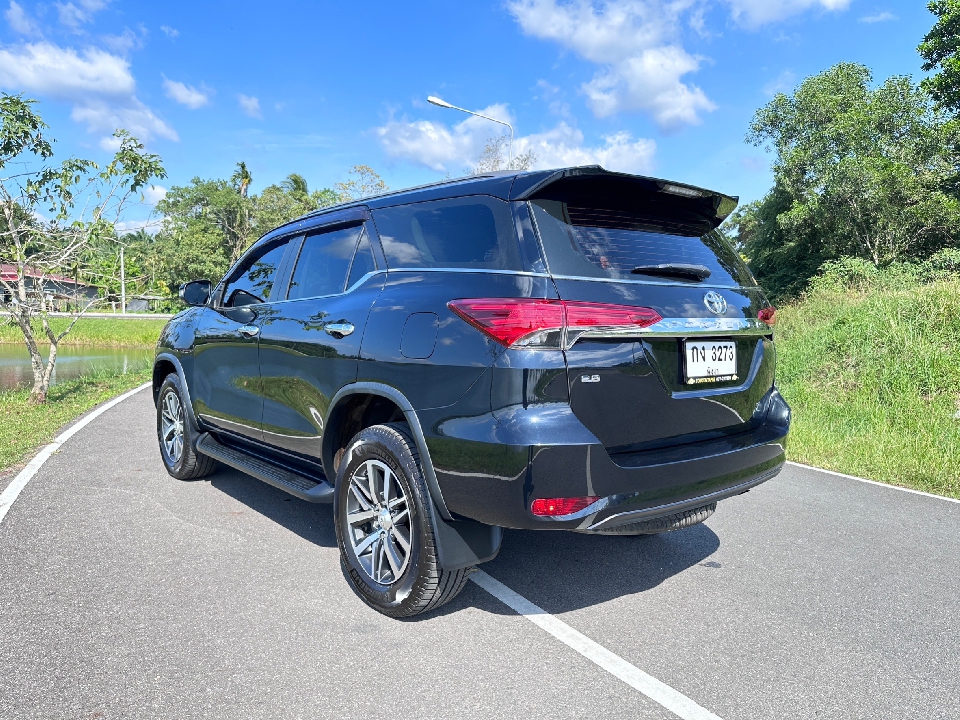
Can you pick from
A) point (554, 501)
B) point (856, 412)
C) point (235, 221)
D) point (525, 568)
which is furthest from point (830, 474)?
point (235, 221)

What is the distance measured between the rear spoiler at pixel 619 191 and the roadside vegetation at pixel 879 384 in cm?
384

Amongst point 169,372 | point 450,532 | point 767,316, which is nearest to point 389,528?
point 450,532

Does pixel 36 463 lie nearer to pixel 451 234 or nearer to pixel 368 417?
pixel 368 417

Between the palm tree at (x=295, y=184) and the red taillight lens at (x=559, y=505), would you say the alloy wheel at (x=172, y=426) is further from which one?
Result: the palm tree at (x=295, y=184)

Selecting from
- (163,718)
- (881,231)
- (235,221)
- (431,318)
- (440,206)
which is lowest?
(163,718)

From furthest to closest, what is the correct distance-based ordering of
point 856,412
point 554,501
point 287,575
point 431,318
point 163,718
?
point 856,412 → point 287,575 → point 431,318 → point 554,501 → point 163,718

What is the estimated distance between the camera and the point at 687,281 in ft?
10.2

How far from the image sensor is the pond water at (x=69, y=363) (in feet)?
55.7

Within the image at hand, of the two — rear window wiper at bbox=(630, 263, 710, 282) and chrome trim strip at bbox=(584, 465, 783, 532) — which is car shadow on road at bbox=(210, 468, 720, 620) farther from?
rear window wiper at bbox=(630, 263, 710, 282)

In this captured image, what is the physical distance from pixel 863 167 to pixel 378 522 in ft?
69.7

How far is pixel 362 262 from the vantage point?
362cm

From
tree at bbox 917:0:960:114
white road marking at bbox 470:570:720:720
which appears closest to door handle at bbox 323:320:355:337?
white road marking at bbox 470:570:720:720

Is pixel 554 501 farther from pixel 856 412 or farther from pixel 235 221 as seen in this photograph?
pixel 235 221

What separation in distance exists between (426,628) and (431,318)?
1.37 metres
